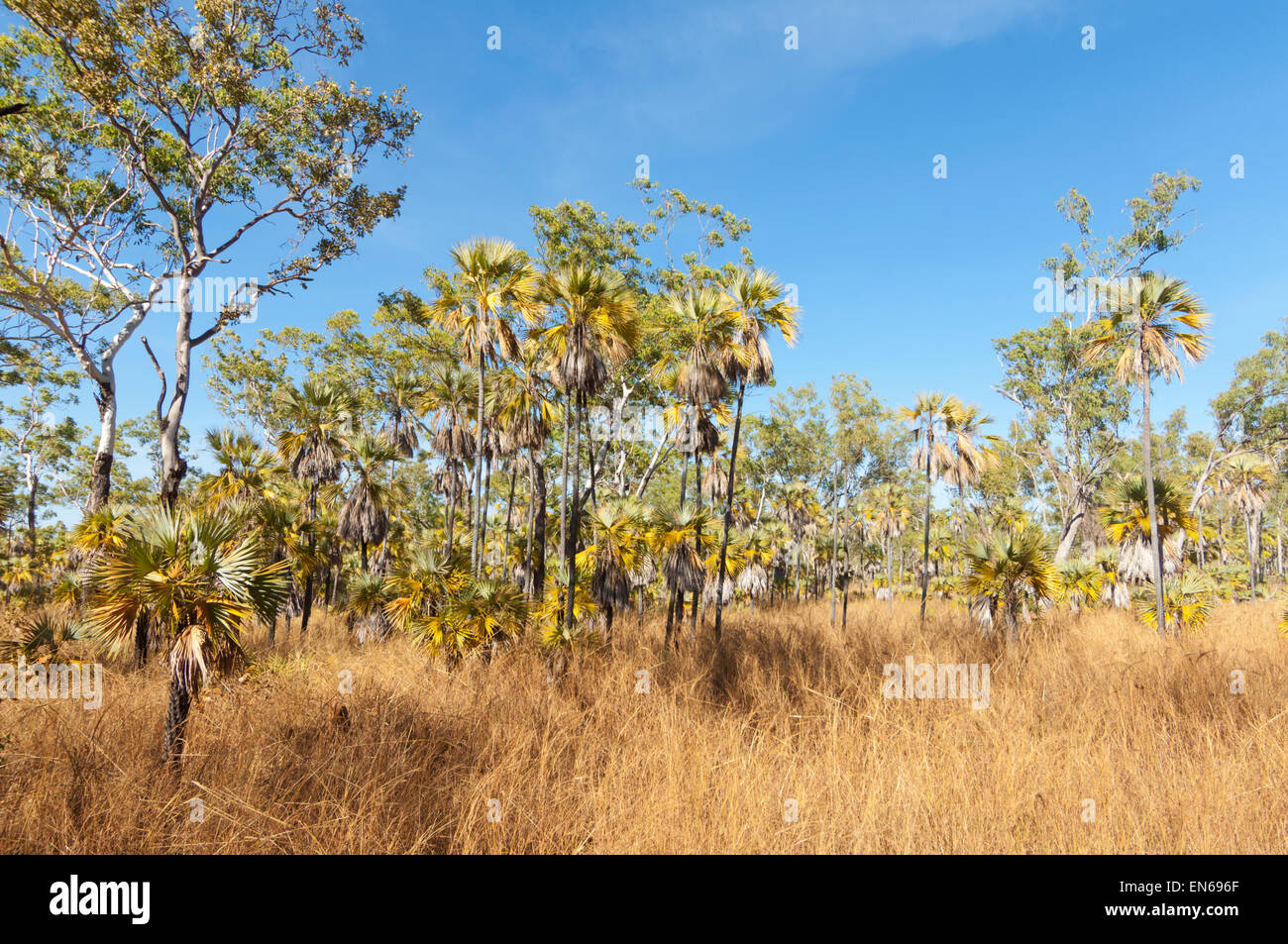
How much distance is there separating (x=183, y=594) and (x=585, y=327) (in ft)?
25.2

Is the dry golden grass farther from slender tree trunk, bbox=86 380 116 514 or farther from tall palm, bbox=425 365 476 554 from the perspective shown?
tall palm, bbox=425 365 476 554

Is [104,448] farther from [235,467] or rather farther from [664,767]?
[664,767]

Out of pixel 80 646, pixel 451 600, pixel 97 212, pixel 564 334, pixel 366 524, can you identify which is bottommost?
pixel 80 646

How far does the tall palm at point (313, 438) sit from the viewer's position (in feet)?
58.1

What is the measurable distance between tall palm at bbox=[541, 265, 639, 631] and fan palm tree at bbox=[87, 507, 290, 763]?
18.8 feet

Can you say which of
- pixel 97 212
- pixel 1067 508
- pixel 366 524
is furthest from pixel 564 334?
pixel 1067 508

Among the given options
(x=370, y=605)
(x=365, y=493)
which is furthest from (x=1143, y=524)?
(x=365, y=493)

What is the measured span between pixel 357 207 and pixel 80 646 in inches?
468

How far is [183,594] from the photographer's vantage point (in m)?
4.90

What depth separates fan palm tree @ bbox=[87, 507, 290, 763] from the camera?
475 centimetres

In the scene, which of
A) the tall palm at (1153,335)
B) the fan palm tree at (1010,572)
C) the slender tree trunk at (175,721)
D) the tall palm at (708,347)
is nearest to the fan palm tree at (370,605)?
the slender tree trunk at (175,721)
